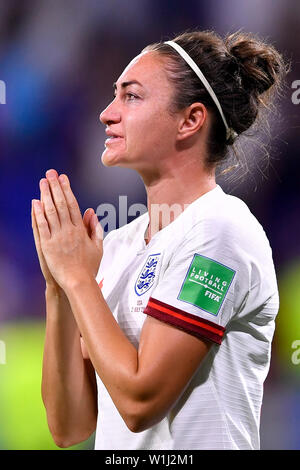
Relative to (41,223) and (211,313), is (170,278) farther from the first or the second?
(41,223)

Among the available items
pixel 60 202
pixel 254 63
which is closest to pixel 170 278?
pixel 60 202

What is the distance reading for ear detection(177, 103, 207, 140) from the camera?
1600mm

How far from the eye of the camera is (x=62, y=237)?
143 cm

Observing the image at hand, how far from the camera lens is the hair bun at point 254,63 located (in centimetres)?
170

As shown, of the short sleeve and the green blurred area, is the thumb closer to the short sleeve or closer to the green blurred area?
the short sleeve

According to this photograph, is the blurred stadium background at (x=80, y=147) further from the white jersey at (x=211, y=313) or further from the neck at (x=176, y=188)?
the white jersey at (x=211, y=313)

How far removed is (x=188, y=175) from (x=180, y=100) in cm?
18

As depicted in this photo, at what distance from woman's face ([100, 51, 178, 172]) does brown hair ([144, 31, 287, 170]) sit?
0.10ft

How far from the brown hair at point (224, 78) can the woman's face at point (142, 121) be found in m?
0.03

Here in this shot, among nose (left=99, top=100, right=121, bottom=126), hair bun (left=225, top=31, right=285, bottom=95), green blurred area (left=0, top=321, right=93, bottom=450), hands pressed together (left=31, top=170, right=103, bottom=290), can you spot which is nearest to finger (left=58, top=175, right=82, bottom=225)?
hands pressed together (left=31, top=170, right=103, bottom=290)

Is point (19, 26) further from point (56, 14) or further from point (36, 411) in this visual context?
point (36, 411)

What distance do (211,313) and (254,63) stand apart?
0.73 metres

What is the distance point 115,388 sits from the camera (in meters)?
1.28
